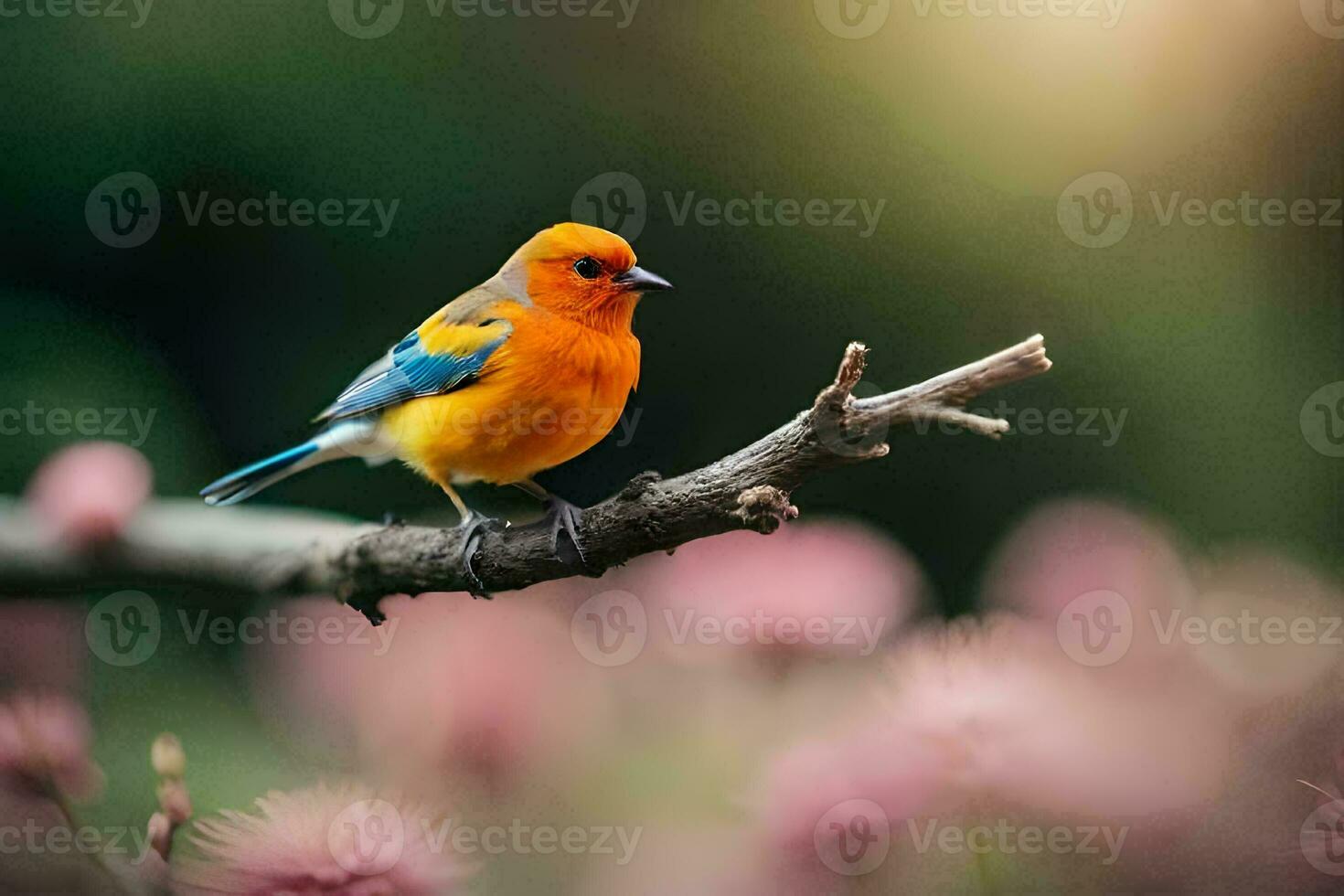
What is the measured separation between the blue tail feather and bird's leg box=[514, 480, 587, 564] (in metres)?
0.23

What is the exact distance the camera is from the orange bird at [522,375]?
0.87 meters

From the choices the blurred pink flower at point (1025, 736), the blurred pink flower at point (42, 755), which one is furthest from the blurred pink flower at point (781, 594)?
the blurred pink flower at point (42, 755)

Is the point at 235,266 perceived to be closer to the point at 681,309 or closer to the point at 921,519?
the point at 681,309

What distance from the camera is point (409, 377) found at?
36.4 inches

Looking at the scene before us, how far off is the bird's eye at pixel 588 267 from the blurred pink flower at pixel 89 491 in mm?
640

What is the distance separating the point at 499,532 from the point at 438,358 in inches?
5.4

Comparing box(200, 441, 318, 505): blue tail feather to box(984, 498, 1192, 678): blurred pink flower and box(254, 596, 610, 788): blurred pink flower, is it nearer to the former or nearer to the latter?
box(254, 596, 610, 788): blurred pink flower

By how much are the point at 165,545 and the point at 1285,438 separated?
121 cm

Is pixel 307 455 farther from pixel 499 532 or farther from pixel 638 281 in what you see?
pixel 638 281

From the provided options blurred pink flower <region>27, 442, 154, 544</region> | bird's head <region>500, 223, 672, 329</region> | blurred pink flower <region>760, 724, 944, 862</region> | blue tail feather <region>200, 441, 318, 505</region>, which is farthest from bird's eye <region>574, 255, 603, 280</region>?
blurred pink flower <region>27, 442, 154, 544</region>

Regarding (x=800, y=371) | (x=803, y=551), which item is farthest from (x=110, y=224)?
(x=803, y=551)

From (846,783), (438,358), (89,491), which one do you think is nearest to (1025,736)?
(846,783)

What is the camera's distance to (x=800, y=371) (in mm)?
1414

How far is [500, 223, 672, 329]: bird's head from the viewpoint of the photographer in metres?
0.87
